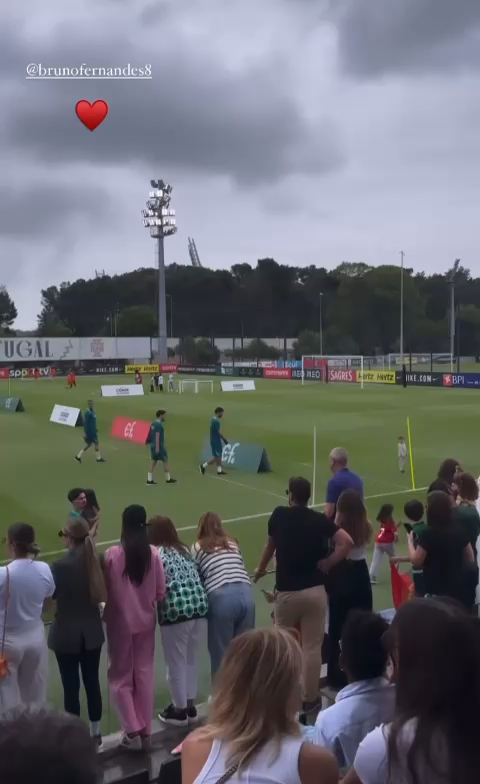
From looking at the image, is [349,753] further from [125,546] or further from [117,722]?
[117,722]

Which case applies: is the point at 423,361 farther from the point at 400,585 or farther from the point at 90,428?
the point at 400,585

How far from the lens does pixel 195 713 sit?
596 centimetres

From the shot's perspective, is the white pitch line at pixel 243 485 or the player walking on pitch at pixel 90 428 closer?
the white pitch line at pixel 243 485

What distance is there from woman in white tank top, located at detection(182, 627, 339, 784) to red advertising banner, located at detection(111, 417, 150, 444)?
22474 mm

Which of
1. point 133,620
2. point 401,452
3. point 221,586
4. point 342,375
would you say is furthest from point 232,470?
point 342,375

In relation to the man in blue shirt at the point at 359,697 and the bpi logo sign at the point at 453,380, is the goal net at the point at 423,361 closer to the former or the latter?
the bpi logo sign at the point at 453,380

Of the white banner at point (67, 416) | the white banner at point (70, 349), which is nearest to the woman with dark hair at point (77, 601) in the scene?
the white banner at point (67, 416)

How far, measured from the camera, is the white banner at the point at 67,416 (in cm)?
3059

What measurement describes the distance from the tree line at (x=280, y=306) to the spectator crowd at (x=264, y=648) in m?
97.9

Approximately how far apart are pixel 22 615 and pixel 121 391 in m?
40.8

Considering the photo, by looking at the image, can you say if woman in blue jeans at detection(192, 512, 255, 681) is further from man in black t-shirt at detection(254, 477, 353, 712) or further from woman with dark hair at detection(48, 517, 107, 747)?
woman with dark hair at detection(48, 517, 107, 747)

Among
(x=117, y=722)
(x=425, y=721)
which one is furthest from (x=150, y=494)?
(x=425, y=721)

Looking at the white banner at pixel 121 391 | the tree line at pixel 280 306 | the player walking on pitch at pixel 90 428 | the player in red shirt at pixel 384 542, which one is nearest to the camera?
the player in red shirt at pixel 384 542

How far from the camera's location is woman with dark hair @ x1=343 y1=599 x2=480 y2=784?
2.45 metres
